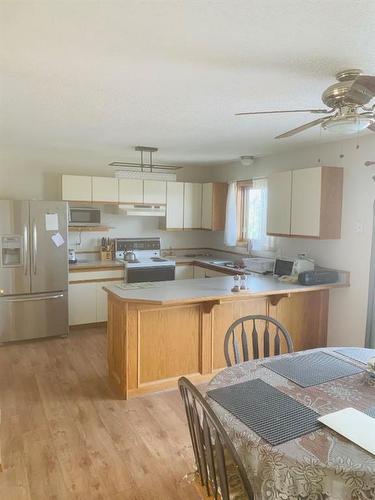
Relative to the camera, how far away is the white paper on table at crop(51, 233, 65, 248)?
4461 millimetres

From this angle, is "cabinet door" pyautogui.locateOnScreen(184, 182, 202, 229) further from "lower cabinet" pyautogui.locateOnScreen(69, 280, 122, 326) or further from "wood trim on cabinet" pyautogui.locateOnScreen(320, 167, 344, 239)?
"wood trim on cabinet" pyautogui.locateOnScreen(320, 167, 344, 239)

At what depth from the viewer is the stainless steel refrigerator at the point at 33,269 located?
4.27m

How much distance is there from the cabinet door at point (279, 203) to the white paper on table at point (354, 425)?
2.65m

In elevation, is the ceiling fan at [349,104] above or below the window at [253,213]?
above

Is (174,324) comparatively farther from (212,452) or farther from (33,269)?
(33,269)

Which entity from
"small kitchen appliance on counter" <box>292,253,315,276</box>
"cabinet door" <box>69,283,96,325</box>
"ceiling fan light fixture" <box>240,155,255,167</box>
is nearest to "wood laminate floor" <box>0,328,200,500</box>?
"cabinet door" <box>69,283,96,325</box>

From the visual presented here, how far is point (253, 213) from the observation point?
5148mm

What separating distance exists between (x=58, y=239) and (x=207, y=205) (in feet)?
7.54

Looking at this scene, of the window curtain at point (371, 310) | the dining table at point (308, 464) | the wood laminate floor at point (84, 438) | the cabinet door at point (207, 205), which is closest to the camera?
the dining table at point (308, 464)

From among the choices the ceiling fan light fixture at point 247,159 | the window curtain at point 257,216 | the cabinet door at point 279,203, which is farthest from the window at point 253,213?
the cabinet door at point 279,203

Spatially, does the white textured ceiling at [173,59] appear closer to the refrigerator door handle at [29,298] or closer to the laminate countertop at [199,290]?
the laminate countertop at [199,290]

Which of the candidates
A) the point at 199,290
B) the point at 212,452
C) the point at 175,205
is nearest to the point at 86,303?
the point at 175,205

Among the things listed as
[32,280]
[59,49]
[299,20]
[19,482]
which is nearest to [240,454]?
[19,482]

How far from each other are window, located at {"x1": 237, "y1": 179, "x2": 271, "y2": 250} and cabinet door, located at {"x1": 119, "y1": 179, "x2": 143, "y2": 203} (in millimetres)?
1452
